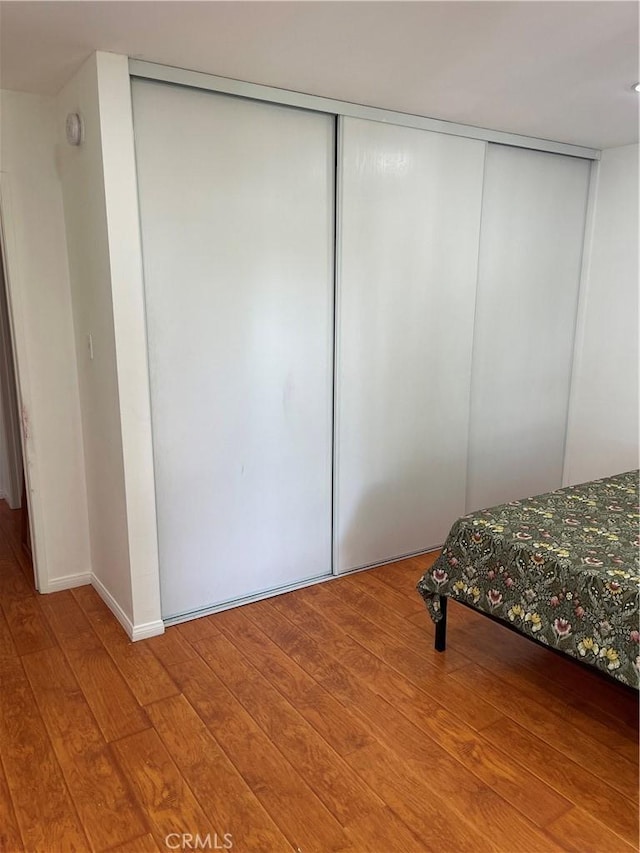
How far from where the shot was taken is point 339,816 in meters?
1.81

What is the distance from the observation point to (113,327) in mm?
2473

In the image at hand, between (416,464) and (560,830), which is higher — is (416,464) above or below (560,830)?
above

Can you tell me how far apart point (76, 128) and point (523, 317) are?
8.53 feet

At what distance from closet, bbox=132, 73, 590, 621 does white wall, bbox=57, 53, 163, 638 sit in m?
0.12

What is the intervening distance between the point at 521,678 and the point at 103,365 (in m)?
2.13

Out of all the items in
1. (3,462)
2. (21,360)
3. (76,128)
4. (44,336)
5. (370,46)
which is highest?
(370,46)

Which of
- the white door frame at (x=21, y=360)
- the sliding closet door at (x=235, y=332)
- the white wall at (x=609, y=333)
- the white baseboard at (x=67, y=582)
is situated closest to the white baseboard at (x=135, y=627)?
the sliding closet door at (x=235, y=332)

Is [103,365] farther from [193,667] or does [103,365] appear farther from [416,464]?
[416,464]

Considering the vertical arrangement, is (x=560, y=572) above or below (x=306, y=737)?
above

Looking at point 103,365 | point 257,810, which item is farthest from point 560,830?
point 103,365

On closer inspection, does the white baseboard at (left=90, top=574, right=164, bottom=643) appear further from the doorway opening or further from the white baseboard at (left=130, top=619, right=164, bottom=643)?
the doorway opening

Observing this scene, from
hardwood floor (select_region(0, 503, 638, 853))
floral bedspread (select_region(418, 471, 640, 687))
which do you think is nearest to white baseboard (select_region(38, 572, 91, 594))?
hardwood floor (select_region(0, 503, 638, 853))

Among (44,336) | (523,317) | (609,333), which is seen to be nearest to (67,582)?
(44,336)

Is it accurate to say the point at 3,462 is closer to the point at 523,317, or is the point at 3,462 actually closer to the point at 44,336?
the point at 44,336
